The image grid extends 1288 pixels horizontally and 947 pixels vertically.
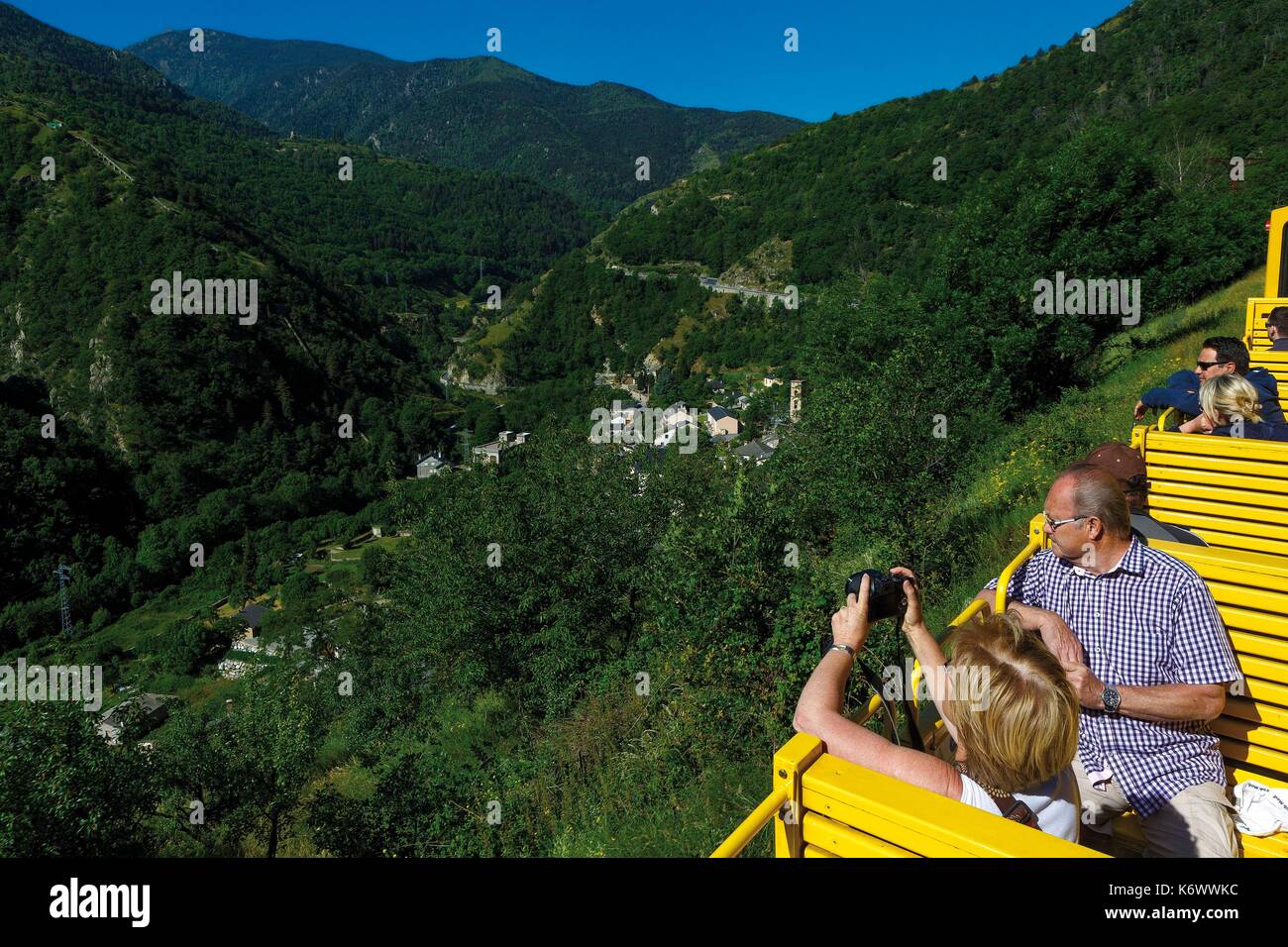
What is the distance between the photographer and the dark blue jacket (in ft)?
17.5

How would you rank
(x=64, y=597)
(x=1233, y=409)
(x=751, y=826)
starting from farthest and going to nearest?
(x=64, y=597) → (x=1233, y=409) → (x=751, y=826)

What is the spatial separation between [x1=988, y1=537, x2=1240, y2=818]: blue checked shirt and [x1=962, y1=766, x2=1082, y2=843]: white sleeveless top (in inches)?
33.5

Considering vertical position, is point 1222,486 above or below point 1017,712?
above

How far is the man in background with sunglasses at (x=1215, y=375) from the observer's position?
544cm

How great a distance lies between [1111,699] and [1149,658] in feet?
1.28

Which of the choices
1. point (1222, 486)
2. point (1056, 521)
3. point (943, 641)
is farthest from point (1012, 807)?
point (1222, 486)

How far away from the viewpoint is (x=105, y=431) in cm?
9212

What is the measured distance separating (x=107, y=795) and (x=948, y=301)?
25.0 meters

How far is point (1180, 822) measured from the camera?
3027mm

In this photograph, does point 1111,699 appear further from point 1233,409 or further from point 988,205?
point 988,205

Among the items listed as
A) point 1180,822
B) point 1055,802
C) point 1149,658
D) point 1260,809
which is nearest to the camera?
point 1055,802

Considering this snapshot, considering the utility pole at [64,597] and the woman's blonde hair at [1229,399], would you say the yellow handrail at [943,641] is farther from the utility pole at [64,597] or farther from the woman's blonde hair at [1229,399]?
the utility pole at [64,597]

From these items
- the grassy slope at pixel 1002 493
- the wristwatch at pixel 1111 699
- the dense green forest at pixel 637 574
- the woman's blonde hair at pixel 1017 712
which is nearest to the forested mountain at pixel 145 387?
the dense green forest at pixel 637 574
